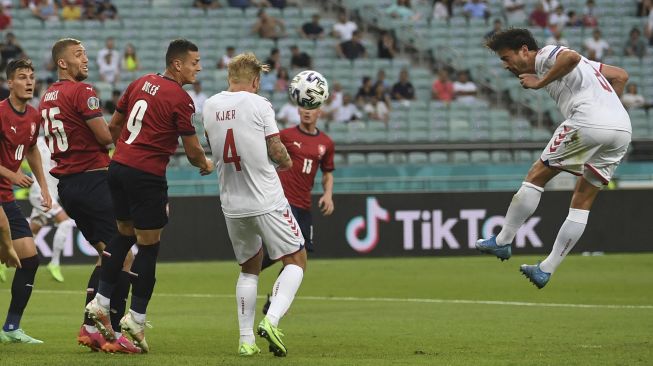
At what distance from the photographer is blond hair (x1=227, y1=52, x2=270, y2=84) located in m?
9.45

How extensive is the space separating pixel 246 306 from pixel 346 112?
15.8m

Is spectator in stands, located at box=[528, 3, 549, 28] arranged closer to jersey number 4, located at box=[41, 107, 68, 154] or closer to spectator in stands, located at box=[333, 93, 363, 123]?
spectator in stands, located at box=[333, 93, 363, 123]

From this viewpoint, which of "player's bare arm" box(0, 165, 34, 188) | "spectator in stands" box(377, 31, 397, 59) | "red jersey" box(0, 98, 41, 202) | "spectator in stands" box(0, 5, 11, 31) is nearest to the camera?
"player's bare arm" box(0, 165, 34, 188)

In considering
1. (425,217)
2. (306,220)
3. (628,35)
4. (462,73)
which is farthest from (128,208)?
(628,35)

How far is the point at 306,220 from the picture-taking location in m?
14.6

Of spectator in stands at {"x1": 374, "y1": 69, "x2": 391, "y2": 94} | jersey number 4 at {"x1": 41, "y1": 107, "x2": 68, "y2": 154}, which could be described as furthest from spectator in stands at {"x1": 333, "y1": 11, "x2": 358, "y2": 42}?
jersey number 4 at {"x1": 41, "y1": 107, "x2": 68, "y2": 154}

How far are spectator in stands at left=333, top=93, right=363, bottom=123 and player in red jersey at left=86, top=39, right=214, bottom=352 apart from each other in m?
15.6

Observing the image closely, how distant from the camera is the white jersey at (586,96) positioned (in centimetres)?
1048

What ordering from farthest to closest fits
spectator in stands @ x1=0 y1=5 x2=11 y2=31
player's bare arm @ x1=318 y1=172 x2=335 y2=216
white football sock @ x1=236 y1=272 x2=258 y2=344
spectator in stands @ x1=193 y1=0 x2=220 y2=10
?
spectator in stands @ x1=193 y1=0 x2=220 y2=10
spectator in stands @ x1=0 y1=5 x2=11 y2=31
player's bare arm @ x1=318 y1=172 x2=335 y2=216
white football sock @ x1=236 y1=272 x2=258 y2=344

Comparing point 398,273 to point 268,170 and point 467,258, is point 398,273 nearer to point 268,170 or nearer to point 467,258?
point 467,258

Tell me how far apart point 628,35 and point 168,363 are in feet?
73.9

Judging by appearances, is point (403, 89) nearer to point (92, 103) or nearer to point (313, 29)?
point (313, 29)

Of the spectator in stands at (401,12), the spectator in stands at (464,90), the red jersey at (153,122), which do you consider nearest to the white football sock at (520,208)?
the red jersey at (153,122)

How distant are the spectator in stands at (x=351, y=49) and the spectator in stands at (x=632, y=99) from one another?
225 inches
